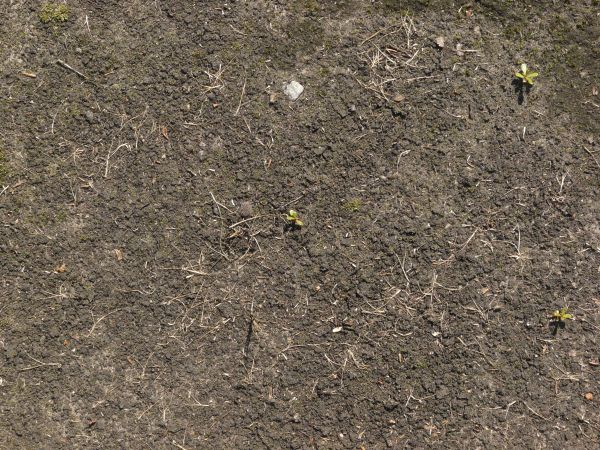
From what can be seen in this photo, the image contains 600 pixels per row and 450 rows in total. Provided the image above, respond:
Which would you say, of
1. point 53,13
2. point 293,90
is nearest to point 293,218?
point 293,90

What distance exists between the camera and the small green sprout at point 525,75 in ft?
8.70

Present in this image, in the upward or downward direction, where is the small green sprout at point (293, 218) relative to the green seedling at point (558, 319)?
upward

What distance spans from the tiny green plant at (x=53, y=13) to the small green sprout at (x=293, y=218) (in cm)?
175

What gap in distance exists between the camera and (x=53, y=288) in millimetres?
2703

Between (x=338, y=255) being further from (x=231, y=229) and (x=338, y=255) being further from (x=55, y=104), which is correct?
(x=55, y=104)

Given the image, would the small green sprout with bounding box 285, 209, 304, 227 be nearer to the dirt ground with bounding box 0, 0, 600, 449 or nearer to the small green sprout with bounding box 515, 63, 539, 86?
the dirt ground with bounding box 0, 0, 600, 449

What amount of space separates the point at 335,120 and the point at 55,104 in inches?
65.3

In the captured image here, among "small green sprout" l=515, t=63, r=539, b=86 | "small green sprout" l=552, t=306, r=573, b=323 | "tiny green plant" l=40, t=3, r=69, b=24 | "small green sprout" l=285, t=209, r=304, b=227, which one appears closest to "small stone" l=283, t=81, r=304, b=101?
"small green sprout" l=285, t=209, r=304, b=227

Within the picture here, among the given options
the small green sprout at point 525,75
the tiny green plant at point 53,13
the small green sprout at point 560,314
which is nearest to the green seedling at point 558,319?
the small green sprout at point 560,314

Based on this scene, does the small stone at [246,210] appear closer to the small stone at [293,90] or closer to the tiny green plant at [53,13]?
the small stone at [293,90]

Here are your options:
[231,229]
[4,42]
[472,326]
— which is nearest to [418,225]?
[472,326]

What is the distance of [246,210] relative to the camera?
269 centimetres

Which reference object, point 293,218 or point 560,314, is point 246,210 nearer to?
point 293,218

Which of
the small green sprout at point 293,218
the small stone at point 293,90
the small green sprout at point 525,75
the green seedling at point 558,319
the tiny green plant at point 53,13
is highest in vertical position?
the tiny green plant at point 53,13
